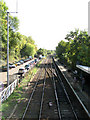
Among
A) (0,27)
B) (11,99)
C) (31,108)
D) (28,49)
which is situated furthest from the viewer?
(28,49)

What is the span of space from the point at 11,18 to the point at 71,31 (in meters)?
12.3

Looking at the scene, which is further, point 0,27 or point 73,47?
point 73,47

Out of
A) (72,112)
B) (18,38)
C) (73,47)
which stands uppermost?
(18,38)

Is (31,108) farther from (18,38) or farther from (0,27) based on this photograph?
(18,38)

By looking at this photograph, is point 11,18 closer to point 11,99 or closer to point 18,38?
point 18,38

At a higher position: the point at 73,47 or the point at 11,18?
the point at 11,18

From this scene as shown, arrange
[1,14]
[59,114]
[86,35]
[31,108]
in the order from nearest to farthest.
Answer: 1. [59,114]
2. [31,108]
3. [1,14]
4. [86,35]

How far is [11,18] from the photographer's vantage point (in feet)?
84.8

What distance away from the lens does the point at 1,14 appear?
2173cm

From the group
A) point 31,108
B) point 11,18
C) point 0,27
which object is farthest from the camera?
point 11,18

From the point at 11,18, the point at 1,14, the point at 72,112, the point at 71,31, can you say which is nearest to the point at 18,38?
the point at 11,18

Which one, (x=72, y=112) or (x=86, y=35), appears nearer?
(x=72, y=112)

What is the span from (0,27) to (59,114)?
16051 mm

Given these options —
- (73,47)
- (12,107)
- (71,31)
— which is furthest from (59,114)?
(71,31)
